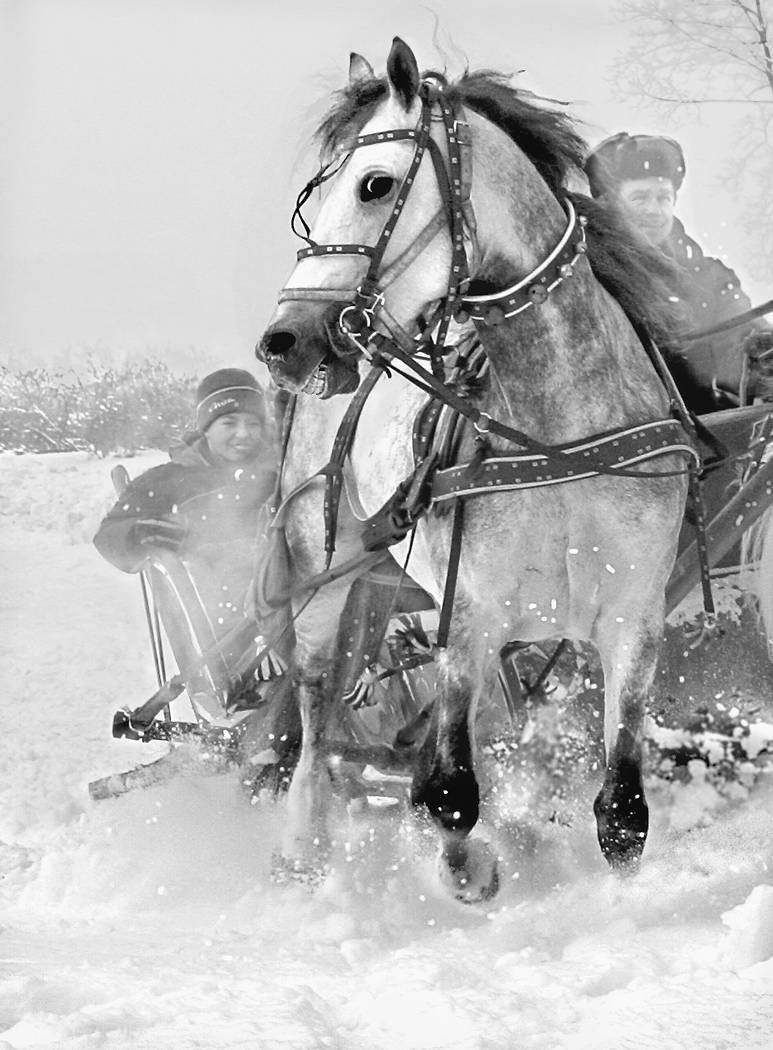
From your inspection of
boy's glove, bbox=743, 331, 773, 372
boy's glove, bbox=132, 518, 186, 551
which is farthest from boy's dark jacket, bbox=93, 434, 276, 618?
boy's glove, bbox=743, 331, 773, 372

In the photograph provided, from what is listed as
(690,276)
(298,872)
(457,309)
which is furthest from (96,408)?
(457,309)

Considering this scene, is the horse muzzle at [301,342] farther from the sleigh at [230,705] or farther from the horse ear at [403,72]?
the sleigh at [230,705]

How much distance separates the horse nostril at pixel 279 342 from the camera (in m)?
2.65

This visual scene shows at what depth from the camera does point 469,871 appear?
3064 millimetres

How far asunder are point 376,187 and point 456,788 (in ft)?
4.38

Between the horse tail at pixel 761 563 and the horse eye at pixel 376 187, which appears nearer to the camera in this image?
the horse eye at pixel 376 187

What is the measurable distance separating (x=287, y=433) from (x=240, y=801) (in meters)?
1.27

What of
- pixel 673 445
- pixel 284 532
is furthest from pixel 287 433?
pixel 673 445

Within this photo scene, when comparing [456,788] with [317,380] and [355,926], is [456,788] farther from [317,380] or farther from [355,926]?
[317,380]

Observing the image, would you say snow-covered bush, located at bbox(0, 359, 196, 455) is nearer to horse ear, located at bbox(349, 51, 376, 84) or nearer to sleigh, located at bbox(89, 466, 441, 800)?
sleigh, located at bbox(89, 466, 441, 800)

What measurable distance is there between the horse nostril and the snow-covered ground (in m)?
1.36

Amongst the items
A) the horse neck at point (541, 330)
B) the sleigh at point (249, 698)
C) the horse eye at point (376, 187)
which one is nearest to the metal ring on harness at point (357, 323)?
the horse eye at point (376, 187)

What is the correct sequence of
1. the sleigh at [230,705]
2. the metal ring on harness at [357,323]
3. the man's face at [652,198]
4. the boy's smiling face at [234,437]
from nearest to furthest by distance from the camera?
the metal ring on harness at [357,323] → the man's face at [652,198] → the sleigh at [230,705] → the boy's smiling face at [234,437]

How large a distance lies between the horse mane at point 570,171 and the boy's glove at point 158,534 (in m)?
1.65
